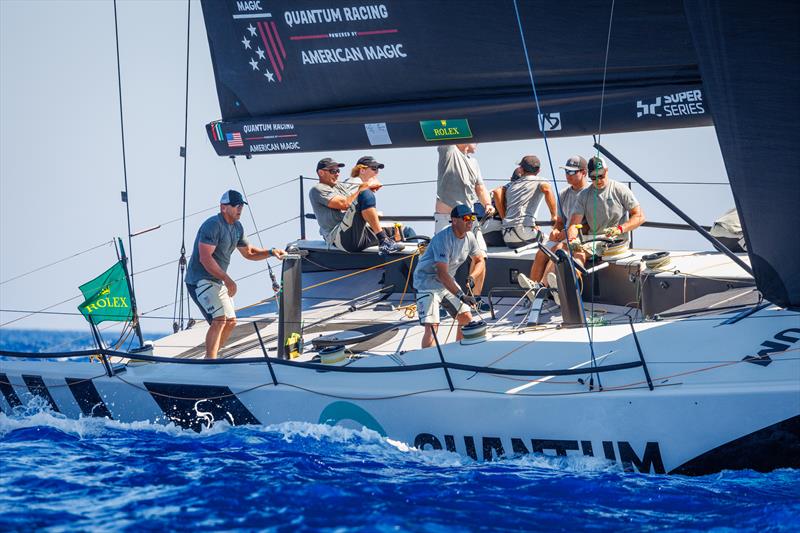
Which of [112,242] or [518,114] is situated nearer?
[518,114]

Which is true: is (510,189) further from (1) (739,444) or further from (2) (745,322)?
(1) (739,444)

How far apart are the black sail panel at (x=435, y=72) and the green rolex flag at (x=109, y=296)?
110 cm

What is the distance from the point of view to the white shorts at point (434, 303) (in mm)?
6184

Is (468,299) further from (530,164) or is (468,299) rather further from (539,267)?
(530,164)

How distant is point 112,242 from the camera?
21.7 feet

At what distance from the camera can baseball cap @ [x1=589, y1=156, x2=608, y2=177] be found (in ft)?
21.9

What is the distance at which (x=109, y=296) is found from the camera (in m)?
6.53

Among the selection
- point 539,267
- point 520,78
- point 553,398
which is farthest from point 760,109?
point 539,267

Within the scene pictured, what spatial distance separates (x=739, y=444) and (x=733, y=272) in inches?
82.7

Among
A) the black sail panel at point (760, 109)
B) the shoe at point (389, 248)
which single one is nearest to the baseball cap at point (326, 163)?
the shoe at point (389, 248)

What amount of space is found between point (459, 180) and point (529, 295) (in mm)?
1163

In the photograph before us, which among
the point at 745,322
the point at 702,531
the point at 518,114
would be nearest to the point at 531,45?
the point at 518,114

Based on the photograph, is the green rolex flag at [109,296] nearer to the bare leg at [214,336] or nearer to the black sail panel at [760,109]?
the bare leg at [214,336]

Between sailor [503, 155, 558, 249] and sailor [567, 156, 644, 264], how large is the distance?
0.64m
